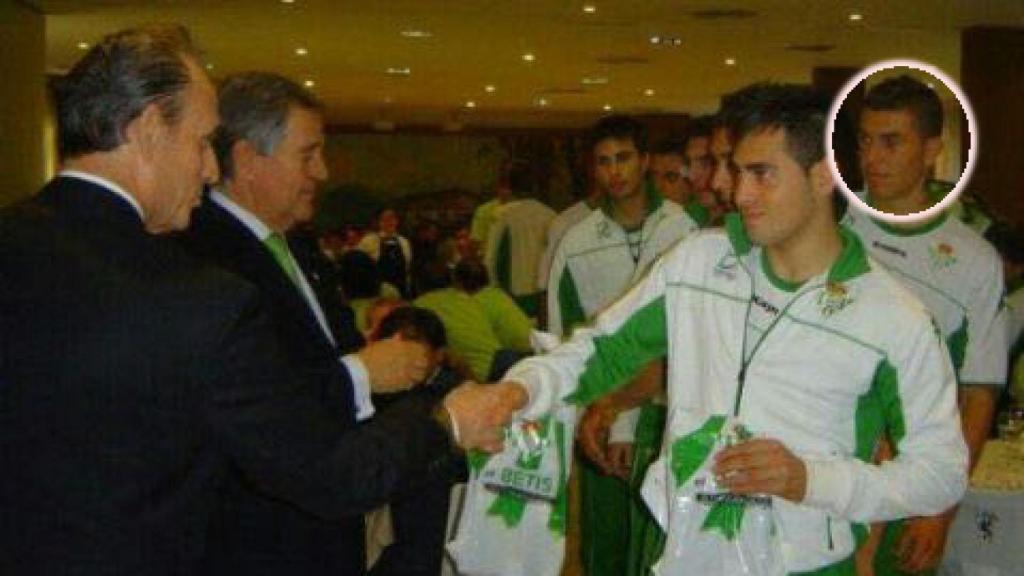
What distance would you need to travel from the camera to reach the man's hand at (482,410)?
2525mm

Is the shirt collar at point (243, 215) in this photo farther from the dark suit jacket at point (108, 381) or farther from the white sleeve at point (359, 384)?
the dark suit jacket at point (108, 381)

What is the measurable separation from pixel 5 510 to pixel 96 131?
1.65ft

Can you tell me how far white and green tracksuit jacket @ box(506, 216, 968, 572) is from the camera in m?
2.34

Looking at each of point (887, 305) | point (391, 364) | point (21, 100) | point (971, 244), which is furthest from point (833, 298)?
point (21, 100)

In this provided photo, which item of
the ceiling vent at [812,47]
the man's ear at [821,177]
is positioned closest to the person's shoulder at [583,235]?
the man's ear at [821,177]

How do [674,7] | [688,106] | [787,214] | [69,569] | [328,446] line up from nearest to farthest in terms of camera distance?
[69,569], [328,446], [787,214], [674,7], [688,106]

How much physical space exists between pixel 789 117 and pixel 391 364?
0.90 meters

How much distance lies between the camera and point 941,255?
11.1ft

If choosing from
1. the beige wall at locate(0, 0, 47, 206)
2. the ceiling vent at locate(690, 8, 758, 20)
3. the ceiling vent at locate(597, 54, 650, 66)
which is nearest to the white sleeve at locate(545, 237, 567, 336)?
the beige wall at locate(0, 0, 47, 206)

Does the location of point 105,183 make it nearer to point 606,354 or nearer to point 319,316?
point 319,316

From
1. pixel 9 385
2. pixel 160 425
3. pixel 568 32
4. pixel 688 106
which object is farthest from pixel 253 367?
pixel 688 106

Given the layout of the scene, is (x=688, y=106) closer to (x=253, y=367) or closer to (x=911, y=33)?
(x=911, y=33)

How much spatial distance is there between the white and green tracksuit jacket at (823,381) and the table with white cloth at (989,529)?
→ 1613 millimetres

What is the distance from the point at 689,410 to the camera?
99.1 inches
